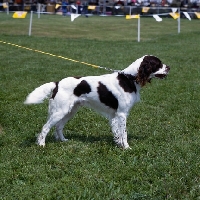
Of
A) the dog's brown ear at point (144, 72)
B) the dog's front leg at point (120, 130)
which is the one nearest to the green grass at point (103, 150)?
the dog's front leg at point (120, 130)

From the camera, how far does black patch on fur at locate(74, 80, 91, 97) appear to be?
5.64 m

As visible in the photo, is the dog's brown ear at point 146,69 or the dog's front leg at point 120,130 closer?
the dog's brown ear at point 146,69

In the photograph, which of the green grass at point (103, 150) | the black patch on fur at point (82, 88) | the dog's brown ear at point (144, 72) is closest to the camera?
the green grass at point (103, 150)

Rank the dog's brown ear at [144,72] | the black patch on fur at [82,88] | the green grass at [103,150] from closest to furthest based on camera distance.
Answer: the green grass at [103,150] < the dog's brown ear at [144,72] < the black patch on fur at [82,88]

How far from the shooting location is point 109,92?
5605 mm

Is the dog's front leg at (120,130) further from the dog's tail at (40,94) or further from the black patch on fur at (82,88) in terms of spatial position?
the dog's tail at (40,94)

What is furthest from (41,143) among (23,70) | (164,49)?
(164,49)

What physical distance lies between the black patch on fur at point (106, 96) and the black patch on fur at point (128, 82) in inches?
7.6

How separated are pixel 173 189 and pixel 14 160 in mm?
1987

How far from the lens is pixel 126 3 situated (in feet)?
133

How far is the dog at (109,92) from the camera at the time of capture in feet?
18.3

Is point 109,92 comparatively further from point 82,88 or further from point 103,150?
point 103,150

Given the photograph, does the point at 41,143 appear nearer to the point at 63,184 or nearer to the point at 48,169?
the point at 48,169

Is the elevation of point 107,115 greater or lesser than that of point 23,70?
greater
